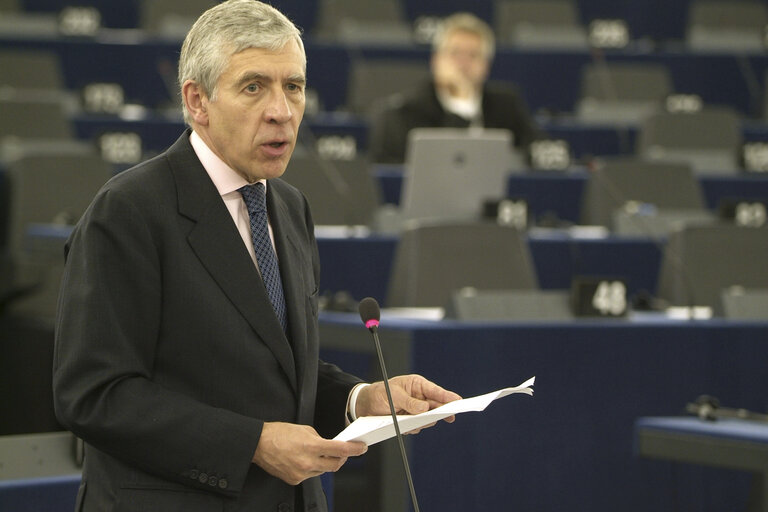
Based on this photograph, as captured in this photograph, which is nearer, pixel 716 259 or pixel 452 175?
pixel 716 259

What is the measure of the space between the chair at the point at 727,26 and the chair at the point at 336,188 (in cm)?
417

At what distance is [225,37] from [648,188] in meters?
4.44

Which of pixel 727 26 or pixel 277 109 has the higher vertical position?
pixel 277 109

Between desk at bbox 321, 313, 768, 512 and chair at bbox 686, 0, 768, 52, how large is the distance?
5682mm

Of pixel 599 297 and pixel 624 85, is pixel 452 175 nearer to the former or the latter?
pixel 599 297

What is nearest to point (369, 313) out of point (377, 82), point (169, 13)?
point (377, 82)

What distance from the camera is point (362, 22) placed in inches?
350

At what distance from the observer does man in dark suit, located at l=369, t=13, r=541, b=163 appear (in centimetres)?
654

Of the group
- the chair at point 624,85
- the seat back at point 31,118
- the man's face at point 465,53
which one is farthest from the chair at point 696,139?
the seat back at point 31,118

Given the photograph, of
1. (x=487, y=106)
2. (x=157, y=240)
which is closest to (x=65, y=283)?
(x=157, y=240)

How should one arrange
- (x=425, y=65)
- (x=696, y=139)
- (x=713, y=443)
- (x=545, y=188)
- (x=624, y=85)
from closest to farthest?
(x=713, y=443) → (x=545, y=188) → (x=696, y=139) → (x=425, y=65) → (x=624, y=85)

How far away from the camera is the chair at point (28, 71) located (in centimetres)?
741

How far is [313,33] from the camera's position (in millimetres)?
8977

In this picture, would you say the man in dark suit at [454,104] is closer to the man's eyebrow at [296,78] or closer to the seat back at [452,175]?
the seat back at [452,175]
